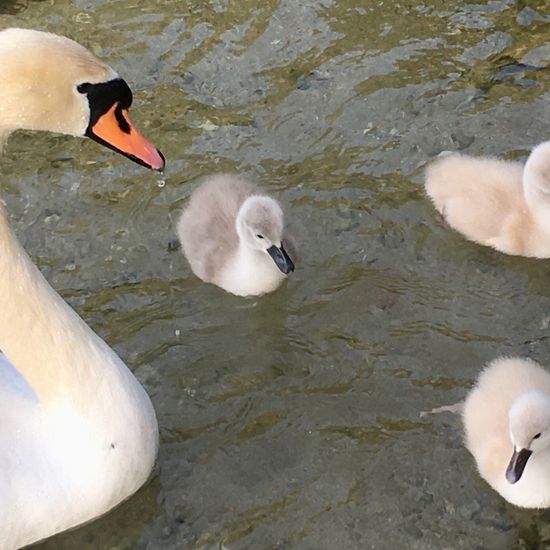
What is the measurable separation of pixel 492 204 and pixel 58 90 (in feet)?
5.87

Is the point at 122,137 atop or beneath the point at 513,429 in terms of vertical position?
atop

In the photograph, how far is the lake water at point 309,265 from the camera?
2.99 metres

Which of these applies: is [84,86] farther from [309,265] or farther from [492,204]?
[492,204]

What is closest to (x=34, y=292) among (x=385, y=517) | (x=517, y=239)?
(x=385, y=517)

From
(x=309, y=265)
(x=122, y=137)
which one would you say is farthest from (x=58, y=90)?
(x=309, y=265)

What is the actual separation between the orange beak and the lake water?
100cm

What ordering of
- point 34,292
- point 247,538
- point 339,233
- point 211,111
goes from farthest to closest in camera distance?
point 211,111 < point 339,233 < point 247,538 < point 34,292

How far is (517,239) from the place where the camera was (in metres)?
3.57

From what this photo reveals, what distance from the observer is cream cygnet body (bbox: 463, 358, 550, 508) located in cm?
268

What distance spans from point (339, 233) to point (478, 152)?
704 mm

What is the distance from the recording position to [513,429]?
106 inches

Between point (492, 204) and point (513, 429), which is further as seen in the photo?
point (492, 204)

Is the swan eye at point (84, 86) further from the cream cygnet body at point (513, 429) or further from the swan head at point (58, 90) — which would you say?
the cream cygnet body at point (513, 429)

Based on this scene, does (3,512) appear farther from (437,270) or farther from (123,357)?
(437,270)
